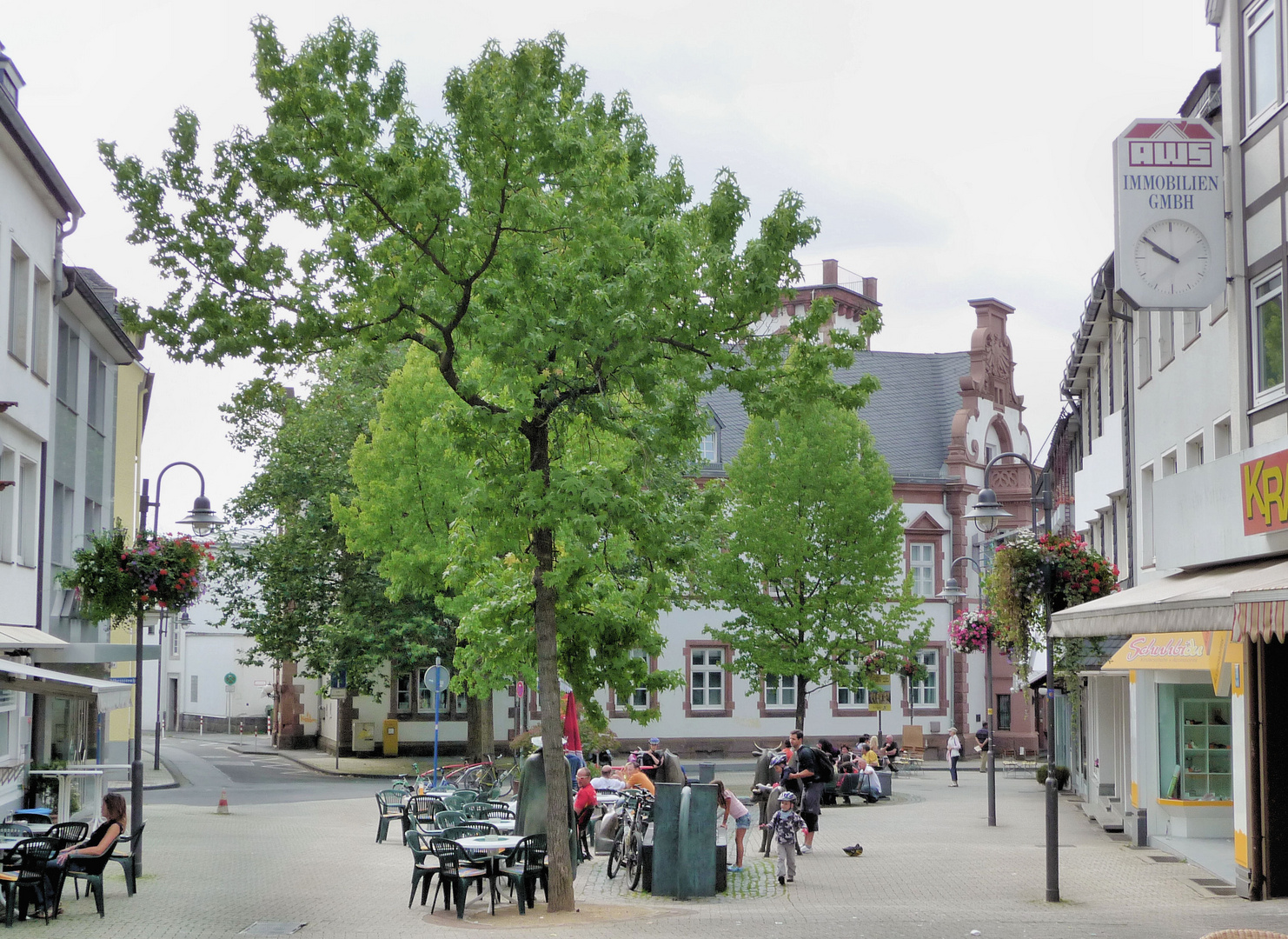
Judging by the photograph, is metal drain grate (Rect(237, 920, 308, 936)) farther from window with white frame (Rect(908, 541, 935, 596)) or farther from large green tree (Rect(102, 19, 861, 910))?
window with white frame (Rect(908, 541, 935, 596))

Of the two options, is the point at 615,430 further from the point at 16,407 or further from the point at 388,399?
the point at 388,399

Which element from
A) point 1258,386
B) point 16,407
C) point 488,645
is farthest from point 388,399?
point 1258,386

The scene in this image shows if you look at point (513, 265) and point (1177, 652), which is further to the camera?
point (1177, 652)

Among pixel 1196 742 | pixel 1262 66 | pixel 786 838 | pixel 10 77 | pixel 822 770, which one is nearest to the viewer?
pixel 1262 66

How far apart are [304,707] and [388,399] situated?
26.5 metres

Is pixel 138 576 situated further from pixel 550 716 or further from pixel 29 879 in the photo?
pixel 550 716

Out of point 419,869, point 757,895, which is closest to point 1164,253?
point 757,895

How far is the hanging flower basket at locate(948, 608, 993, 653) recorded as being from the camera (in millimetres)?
30141

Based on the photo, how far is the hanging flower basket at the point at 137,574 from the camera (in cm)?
1838

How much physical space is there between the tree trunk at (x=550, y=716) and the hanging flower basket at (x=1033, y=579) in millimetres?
7614

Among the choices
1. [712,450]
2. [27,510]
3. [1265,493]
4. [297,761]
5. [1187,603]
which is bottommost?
[297,761]

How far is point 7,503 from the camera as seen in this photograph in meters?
21.7

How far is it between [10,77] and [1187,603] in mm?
20198

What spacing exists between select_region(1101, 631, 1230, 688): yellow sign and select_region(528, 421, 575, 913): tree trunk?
7035mm
